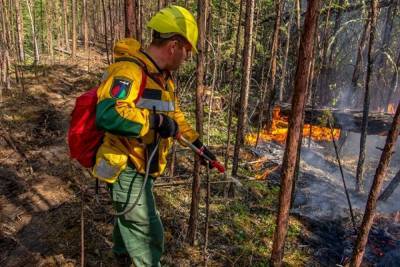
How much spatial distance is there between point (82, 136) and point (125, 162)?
44 cm

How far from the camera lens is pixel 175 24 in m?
3.15

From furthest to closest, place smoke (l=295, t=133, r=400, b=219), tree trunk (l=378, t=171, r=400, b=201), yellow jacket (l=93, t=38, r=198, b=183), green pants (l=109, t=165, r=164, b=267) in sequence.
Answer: tree trunk (l=378, t=171, r=400, b=201), smoke (l=295, t=133, r=400, b=219), green pants (l=109, t=165, r=164, b=267), yellow jacket (l=93, t=38, r=198, b=183)

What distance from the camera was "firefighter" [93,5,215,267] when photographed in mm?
2854

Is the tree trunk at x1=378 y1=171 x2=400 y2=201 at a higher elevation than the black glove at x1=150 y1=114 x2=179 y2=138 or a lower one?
lower

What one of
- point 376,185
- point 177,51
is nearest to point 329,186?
point 376,185

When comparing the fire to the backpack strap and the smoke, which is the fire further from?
the backpack strap

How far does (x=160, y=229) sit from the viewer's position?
362 cm

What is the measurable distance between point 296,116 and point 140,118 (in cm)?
178

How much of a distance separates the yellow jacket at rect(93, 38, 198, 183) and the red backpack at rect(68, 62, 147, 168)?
59mm

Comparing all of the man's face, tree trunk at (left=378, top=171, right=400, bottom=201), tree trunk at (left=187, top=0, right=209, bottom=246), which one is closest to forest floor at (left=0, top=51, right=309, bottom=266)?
tree trunk at (left=187, top=0, right=209, bottom=246)

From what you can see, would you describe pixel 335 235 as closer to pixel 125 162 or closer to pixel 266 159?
pixel 266 159

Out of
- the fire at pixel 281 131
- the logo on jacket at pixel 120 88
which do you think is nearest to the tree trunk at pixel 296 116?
the logo on jacket at pixel 120 88

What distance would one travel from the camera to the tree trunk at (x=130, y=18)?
541cm

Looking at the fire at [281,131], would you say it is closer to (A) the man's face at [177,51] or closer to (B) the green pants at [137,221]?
(B) the green pants at [137,221]
